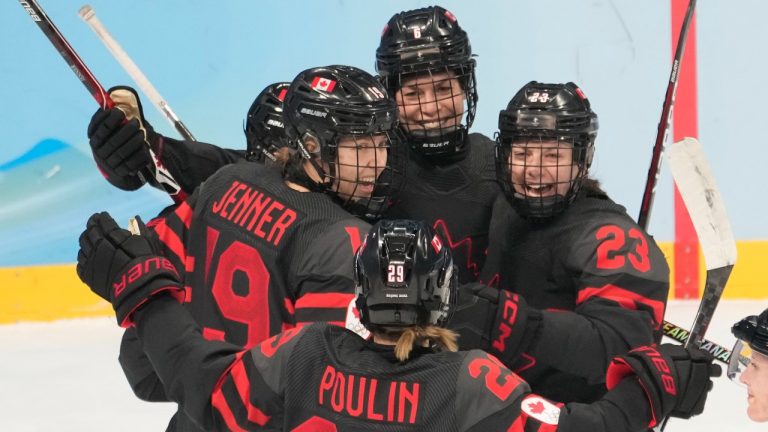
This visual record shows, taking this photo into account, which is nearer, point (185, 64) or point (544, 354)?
point (544, 354)

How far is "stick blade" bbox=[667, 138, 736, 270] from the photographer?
2.30m

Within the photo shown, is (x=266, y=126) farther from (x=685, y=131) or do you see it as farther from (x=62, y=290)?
(x=685, y=131)

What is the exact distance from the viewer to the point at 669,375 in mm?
1921

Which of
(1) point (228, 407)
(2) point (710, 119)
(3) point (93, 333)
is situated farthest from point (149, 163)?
(2) point (710, 119)

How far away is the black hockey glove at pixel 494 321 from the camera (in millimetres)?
2299

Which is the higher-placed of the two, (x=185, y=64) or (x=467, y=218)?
(x=467, y=218)

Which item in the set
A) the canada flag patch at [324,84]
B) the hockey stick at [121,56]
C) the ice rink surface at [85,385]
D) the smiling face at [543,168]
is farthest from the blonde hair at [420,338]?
the ice rink surface at [85,385]

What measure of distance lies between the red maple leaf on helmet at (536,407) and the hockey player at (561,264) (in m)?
0.48

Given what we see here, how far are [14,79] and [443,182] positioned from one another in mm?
2623

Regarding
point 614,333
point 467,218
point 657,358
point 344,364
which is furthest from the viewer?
point 467,218

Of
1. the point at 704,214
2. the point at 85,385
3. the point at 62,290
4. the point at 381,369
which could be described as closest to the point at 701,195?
the point at 704,214

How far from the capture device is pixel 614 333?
7.64 ft

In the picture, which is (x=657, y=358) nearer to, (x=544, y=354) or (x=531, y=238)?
(x=544, y=354)

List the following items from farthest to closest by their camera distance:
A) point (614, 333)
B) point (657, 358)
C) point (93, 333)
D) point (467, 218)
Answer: point (93, 333) < point (467, 218) < point (614, 333) < point (657, 358)
